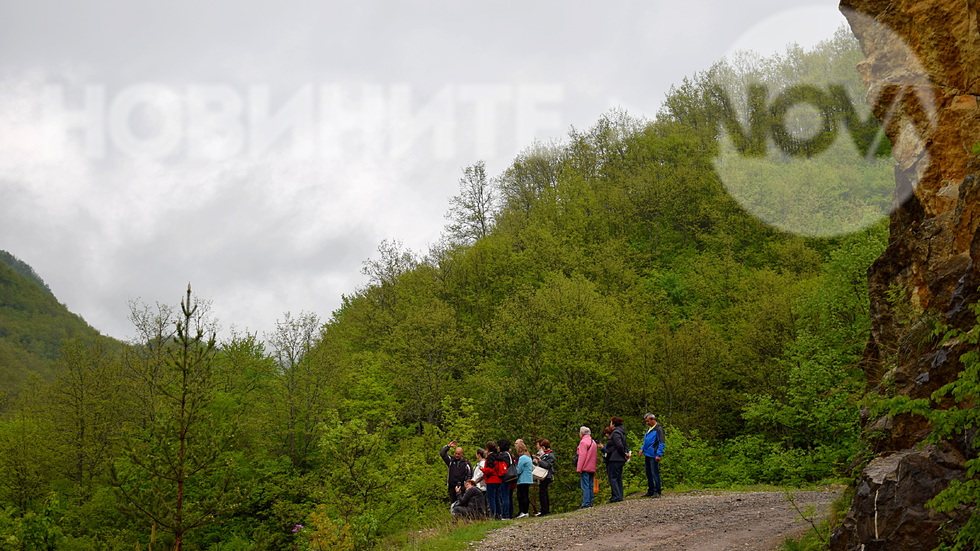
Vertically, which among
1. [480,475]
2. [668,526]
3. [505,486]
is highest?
[480,475]

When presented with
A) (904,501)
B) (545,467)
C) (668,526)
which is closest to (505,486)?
(545,467)

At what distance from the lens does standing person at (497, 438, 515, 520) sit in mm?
16078

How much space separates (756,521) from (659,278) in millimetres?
32818

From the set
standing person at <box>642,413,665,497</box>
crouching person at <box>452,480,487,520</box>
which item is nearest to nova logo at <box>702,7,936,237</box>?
standing person at <box>642,413,665,497</box>

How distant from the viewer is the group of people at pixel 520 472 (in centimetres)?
1598

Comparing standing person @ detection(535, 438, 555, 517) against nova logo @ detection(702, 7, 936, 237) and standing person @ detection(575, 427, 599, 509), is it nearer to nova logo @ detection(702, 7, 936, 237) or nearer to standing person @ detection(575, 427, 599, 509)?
standing person @ detection(575, 427, 599, 509)

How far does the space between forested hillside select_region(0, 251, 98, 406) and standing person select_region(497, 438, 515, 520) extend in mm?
50665

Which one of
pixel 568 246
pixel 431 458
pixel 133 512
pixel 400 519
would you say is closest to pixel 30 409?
pixel 431 458

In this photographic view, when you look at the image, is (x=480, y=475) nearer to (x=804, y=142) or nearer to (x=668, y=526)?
(x=668, y=526)

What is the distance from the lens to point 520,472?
16.0m

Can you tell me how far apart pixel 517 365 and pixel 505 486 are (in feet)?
61.7

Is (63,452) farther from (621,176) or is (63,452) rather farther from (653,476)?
(621,176)

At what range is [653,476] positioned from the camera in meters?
17.1

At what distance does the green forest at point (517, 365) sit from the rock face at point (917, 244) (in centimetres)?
560
